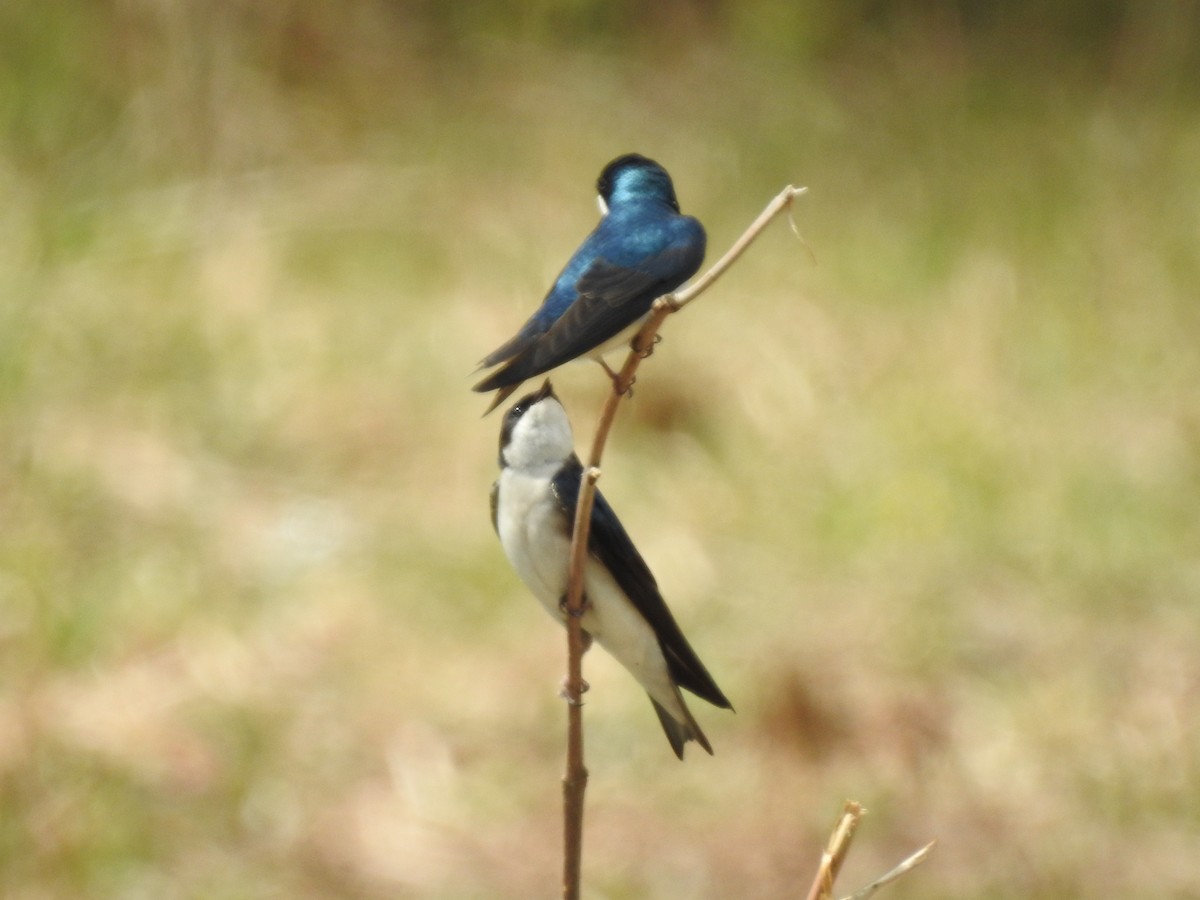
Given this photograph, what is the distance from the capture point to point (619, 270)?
46.1 inches

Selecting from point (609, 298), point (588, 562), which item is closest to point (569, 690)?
point (609, 298)

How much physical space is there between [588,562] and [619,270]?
307mm

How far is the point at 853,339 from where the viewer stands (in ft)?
16.0

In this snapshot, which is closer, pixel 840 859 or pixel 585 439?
pixel 840 859

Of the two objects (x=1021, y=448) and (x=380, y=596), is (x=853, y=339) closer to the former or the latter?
(x=1021, y=448)

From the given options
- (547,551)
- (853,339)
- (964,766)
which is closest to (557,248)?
(853,339)

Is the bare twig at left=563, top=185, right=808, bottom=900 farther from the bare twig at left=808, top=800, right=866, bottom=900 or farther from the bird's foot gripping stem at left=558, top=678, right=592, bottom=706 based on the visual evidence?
the bare twig at left=808, top=800, right=866, bottom=900

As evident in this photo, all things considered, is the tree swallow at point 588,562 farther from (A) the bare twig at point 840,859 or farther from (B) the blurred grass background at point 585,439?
(B) the blurred grass background at point 585,439

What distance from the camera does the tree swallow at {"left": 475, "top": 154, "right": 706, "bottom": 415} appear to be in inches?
43.4

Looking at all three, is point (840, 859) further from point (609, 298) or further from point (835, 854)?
point (609, 298)

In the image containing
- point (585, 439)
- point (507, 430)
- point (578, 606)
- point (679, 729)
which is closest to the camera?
point (578, 606)

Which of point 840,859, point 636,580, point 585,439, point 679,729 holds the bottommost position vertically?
point 840,859

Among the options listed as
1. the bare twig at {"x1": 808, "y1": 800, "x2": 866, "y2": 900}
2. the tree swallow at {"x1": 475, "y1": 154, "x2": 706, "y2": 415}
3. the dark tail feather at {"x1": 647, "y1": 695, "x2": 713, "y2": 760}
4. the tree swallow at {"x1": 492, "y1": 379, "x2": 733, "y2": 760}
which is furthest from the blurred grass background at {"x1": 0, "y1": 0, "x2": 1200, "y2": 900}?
the bare twig at {"x1": 808, "y1": 800, "x2": 866, "y2": 900}

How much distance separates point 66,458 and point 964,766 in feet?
7.73
